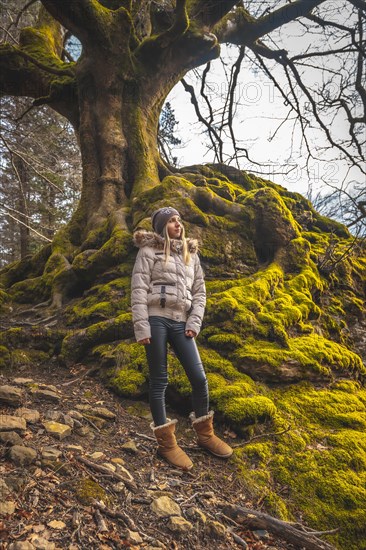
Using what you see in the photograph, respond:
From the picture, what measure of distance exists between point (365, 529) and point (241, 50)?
32.3 ft

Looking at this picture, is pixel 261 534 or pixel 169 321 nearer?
pixel 261 534

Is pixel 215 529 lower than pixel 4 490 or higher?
lower

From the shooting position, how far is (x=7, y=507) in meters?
1.74

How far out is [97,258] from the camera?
17.9 ft

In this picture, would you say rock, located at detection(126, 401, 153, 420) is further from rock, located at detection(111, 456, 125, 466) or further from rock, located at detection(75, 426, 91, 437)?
rock, located at detection(111, 456, 125, 466)

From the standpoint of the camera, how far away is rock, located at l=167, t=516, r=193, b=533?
80.6 inches

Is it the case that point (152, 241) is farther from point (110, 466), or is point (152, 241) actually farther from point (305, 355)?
point (305, 355)

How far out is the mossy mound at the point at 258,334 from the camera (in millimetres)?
2914

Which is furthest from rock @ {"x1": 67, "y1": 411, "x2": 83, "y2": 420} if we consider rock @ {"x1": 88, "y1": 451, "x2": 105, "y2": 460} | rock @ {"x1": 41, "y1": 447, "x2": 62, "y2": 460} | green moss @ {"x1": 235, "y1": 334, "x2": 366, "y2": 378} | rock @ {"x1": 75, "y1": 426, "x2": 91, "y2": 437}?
green moss @ {"x1": 235, "y1": 334, "x2": 366, "y2": 378}

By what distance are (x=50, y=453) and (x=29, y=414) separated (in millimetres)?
669

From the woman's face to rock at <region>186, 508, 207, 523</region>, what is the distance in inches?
90.6

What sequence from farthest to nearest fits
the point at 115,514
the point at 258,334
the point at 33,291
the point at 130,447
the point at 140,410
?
the point at 33,291
the point at 258,334
the point at 140,410
the point at 130,447
the point at 115,514

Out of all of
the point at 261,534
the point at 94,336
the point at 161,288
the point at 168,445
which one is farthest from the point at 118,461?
the point at 94,336

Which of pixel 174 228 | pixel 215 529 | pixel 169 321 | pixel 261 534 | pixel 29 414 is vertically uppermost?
pixel 174 228
